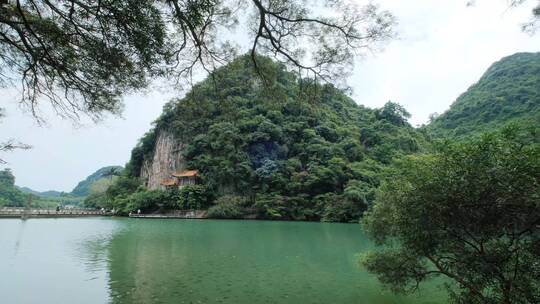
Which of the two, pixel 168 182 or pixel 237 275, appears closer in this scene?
pixel 237 275

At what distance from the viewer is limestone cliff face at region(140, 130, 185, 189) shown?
37.1 meters

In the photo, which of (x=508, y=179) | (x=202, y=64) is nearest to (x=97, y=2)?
(x=202, y=64)

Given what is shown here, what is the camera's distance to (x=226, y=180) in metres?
31.9

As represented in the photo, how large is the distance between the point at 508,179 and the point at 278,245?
34.9 ft

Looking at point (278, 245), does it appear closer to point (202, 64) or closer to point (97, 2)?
point (202, 64)

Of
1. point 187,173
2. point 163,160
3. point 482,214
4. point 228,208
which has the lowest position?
point 482,214

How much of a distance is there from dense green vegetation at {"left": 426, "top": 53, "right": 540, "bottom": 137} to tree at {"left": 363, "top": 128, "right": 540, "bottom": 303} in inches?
1228

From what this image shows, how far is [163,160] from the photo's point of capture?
38125mm

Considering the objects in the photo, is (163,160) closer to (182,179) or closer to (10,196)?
(182,179)

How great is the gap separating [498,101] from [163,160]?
126 ft

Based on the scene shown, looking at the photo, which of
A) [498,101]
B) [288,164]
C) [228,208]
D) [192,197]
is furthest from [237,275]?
[498,101]

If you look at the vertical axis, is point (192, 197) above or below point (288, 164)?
below

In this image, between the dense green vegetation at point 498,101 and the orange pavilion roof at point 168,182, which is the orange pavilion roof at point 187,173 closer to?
the orange pavilion roof at point 168,182

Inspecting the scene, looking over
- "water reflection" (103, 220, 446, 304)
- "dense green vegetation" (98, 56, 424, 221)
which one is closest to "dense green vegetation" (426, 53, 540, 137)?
"dense green vegetation" (98, 56, 424, 221)
